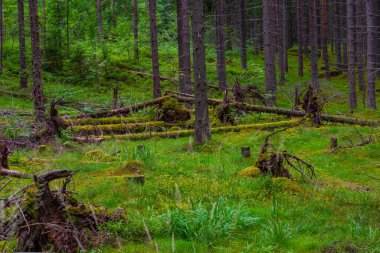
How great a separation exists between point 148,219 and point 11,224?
6.08 ft

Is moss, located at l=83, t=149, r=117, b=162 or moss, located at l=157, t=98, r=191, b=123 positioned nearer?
moss, located at l=83, t=149, r=117, b=162

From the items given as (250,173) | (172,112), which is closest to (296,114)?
(172,112)

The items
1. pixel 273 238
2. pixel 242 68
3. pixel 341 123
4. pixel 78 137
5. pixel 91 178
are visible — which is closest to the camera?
pixel 273 238

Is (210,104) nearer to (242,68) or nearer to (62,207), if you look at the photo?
(62,207)

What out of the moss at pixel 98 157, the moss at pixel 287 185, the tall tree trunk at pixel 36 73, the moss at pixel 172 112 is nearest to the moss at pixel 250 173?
the moss at pixel 287 185

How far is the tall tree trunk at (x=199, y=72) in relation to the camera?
1400 centimetres

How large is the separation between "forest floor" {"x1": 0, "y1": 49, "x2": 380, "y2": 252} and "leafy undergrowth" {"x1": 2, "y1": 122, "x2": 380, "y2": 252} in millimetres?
16

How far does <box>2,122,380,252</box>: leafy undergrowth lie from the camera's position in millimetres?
6125

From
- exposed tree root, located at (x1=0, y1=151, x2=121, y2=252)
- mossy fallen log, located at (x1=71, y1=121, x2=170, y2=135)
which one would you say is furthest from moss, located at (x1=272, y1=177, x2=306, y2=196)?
mossy fallen log, located at (x1=71, y1=121, x2=170, y2=135)

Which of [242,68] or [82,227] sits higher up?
[242,68]

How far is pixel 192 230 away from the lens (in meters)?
6.11

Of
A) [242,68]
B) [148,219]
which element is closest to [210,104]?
[148,219]

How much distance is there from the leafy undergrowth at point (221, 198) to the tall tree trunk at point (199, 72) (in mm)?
542

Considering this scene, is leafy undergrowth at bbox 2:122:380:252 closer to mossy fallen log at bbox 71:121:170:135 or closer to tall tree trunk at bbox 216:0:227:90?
mossy fallen log at bbox 71:121:170:135
